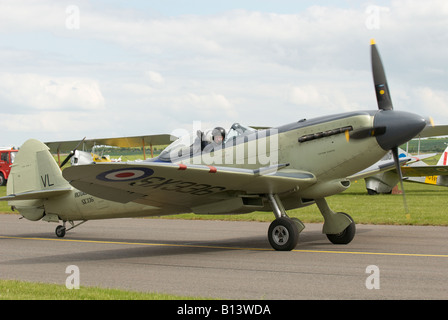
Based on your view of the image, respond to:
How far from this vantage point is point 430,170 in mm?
26234

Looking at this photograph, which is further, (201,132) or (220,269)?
(201,132)

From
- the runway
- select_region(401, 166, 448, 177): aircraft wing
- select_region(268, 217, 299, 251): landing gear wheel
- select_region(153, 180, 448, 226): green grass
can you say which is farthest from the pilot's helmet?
select_region(401, 166, 448, 177): aircraft wing

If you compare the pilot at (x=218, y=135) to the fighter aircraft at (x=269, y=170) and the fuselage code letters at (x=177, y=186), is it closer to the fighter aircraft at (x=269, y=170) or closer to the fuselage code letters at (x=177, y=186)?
the fighter aircraft at (x=269, y=170)

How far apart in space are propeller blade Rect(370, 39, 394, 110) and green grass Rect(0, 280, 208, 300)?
5.61 m

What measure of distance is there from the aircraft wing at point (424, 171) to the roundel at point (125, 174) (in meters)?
19.1

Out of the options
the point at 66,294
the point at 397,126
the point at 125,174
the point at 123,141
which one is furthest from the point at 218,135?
the point at 123,141

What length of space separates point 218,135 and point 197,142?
44cm

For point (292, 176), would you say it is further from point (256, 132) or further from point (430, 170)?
point (430, 170)

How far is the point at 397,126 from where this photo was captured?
968 cm

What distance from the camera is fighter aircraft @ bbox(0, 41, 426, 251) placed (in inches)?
377

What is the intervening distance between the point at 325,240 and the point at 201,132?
351cm

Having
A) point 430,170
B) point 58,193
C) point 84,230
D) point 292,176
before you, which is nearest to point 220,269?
A: point 292,176

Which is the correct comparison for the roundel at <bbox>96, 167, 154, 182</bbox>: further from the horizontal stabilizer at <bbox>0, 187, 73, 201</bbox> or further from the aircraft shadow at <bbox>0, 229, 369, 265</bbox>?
the horizontal stabilizer at <bbox>0, 187, 73, 201</bbox>

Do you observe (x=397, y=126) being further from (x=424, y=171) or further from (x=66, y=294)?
(x=424, y=171)
